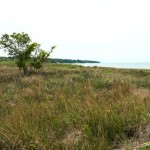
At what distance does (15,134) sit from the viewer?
6105 millimetres

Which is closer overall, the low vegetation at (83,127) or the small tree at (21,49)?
the low vegetation at (83,127)

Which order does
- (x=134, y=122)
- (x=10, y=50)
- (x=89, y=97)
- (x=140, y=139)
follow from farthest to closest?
(x=10, y=50)
(x=89, y=97)
(x=134, y=122)
(x=140, y=139)

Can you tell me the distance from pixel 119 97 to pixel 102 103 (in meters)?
0.77

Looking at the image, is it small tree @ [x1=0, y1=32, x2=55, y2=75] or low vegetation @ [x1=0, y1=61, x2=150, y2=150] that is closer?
low vegetation @ [x1=0, y1=61, x2=150, y2=150]

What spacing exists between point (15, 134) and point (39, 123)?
0.64 m

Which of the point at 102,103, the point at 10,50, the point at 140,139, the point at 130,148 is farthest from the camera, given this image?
the point at 10,50

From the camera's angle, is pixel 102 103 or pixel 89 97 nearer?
pixel 102 103

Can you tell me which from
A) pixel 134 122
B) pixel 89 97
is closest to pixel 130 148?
pixel 134 122

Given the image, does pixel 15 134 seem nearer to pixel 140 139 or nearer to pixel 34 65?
pixel 140 139

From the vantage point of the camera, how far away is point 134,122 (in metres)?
5.92

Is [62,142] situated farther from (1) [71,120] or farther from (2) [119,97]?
(2) [119,97]

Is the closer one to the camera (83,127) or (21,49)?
(83,127)

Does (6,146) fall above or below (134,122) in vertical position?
below

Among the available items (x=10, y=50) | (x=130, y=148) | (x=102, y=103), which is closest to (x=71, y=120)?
(x=102, y=103)
